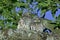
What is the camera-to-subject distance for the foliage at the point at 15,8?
4.88 meters

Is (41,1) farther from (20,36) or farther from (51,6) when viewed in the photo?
(20,36)

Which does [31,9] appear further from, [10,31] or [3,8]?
[10,31]

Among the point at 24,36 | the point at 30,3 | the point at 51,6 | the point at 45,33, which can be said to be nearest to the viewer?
the point at 24,36

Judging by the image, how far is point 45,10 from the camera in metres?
4.93

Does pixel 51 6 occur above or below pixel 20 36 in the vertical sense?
above

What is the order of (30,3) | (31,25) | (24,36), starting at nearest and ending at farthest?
1. (24,36)
2. (31,25)
3. (30,3)

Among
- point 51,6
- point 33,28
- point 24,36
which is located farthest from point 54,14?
point 24,36

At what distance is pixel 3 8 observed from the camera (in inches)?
210

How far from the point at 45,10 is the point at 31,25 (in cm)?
88

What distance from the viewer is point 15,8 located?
5422 mm

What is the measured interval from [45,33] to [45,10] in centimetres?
115

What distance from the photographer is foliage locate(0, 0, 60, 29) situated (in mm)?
4883

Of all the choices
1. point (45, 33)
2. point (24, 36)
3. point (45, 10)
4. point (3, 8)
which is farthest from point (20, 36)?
point (3, 8)

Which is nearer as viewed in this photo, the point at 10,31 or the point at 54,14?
the point at 10,31
